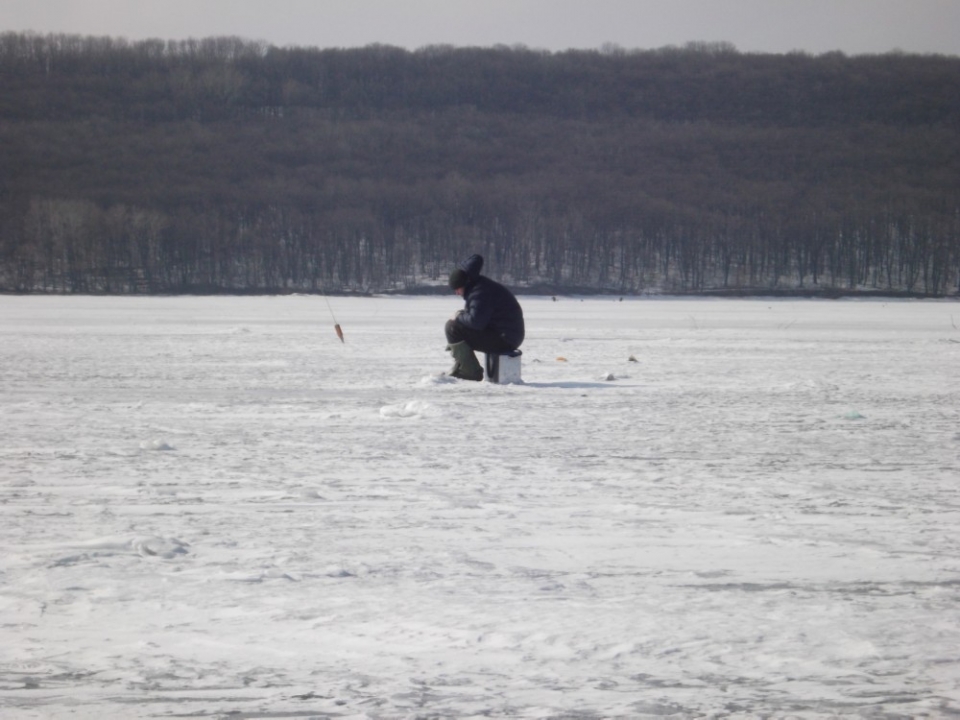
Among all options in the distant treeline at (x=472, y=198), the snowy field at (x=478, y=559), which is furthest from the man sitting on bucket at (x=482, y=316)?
the distant treeline at (x=472, y=198)

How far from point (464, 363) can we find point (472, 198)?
474 ft

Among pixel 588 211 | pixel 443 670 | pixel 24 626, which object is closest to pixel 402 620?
pixel 443 670

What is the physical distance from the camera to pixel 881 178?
16750 cm

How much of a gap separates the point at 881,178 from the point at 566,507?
173072 mm

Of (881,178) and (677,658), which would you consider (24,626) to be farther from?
(881,178)

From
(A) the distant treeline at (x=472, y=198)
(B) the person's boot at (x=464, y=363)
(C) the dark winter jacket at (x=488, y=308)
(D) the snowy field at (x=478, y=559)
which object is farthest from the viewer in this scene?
(A) the distant treeline at (x=472, y=198)

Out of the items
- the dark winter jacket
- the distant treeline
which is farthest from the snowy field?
the distant treeline

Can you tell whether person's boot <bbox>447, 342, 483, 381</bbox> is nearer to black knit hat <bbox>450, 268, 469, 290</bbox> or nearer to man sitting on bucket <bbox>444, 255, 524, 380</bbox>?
man sitting on bucket <bbox>444, 255, 524, 380</bbox>

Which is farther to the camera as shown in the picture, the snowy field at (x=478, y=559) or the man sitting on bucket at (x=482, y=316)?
the man sitting on bucket at (x=482, y=316)

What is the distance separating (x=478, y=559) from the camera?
437 centimetres

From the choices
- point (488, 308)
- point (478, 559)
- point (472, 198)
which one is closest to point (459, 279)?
point (488, 308)

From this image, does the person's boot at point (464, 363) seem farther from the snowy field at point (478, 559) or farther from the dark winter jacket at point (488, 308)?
the snowy field at point (478, 559)

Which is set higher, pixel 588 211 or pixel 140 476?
pixel 588 211

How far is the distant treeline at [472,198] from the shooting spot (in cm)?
13275
